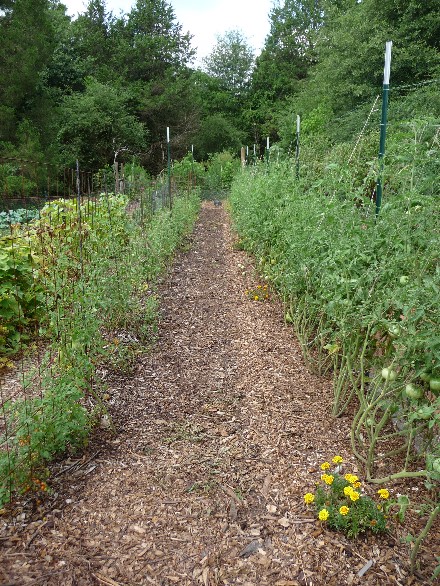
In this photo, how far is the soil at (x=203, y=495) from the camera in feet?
5.70

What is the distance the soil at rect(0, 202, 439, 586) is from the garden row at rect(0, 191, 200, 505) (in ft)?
0.60

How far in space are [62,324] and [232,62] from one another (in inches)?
1374

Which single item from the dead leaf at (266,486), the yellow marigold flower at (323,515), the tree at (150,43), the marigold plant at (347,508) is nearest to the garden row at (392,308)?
the marigold plant at (347,508)

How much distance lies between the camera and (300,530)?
1.90m

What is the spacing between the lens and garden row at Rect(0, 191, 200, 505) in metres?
2.10

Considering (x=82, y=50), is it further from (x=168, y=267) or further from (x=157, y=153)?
(x=168, y=267)

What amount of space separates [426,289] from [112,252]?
8.12 ft

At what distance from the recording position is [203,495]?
A: 2.09 meters

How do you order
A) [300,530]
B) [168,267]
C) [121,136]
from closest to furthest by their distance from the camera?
1. [300,530]
2. [168,267]
3. [121,136]

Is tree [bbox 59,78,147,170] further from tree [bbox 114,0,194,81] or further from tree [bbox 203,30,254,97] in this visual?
tree [bbox 203,30,254,97]

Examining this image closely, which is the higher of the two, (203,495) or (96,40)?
(96,40)

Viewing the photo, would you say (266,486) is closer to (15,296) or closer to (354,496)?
(354,496)

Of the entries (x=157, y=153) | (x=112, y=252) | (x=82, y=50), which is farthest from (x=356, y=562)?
(x=82, y=50)

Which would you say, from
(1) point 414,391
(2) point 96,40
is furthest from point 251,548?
(2) point 96,40
